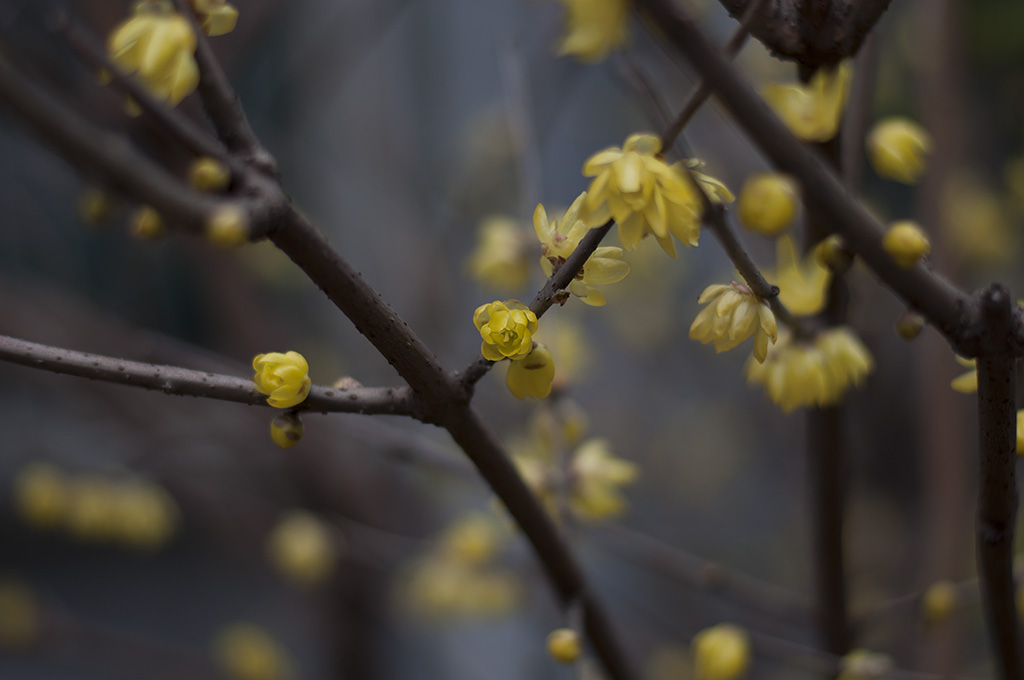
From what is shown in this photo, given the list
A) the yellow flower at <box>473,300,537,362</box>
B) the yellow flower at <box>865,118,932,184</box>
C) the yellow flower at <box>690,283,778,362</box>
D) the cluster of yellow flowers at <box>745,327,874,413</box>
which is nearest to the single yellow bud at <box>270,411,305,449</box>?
the yellow flower at <box>473,300,537,362</box>

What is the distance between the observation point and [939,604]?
24.3 inches

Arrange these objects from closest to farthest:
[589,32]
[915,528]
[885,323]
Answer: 1. [589,32]
2. [885,323]
3. [915,528]

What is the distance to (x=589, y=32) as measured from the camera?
469mm

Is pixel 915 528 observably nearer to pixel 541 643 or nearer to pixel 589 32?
pixel 541 643

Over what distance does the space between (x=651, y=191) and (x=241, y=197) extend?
0.20m

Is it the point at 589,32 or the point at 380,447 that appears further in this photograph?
the point at 380,447

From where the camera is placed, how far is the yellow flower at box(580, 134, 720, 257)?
0.34 metres

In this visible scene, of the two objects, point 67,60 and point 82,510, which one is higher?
point 67,60

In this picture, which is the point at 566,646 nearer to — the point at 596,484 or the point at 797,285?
the point at 596,484

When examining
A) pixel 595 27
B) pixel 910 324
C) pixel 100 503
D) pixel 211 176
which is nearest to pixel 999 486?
pixel 910 324

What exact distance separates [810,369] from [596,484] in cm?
21

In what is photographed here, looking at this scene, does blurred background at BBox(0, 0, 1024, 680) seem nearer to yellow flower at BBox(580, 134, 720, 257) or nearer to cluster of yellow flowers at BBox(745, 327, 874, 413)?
cluster of yellow flowers at BBox(745, 327, 874, 413)

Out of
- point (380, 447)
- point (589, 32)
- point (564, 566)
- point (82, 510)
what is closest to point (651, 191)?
point (589, 32)

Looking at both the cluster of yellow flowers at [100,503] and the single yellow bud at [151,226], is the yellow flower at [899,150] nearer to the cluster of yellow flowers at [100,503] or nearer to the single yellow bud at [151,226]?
the single yellow bud at [151,226]
